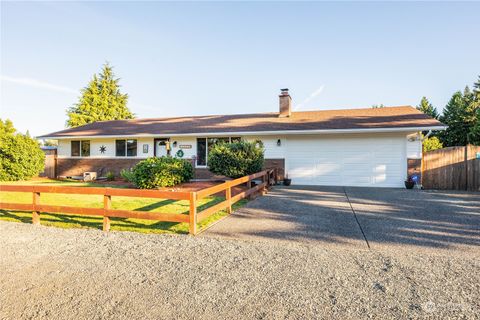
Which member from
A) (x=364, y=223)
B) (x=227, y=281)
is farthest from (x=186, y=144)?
(x=227, y=281)

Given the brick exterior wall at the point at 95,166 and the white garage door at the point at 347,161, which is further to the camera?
the brick exterior wall at the point at 95,166

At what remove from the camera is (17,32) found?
11.2 m

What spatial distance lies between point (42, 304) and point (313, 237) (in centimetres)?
399

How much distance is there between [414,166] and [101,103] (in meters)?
43.3

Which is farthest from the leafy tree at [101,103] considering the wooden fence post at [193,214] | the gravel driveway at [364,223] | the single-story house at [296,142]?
the wooden fence post at [193,214]

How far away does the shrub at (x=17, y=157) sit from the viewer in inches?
565

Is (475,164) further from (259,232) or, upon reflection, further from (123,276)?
(123,276)

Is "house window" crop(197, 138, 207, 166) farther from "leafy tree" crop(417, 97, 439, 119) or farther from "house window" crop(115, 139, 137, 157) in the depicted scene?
"leafy tree" crop(417, 97, 439, 119)

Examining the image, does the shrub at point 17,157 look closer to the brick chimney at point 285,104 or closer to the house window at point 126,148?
the house window at point 126,148

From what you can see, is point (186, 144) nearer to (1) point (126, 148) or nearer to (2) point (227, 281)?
(1) point (126, 148)

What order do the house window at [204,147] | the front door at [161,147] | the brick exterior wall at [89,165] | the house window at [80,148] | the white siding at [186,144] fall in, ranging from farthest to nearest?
the house window at [80,148], the brick exterior wall at [89,165], the front door at [161,147], the white siding at [186,144], the house window at [204,147]

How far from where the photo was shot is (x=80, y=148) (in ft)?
58.2

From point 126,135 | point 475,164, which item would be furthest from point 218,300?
point 126,135

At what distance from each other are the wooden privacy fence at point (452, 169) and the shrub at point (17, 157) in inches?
816
